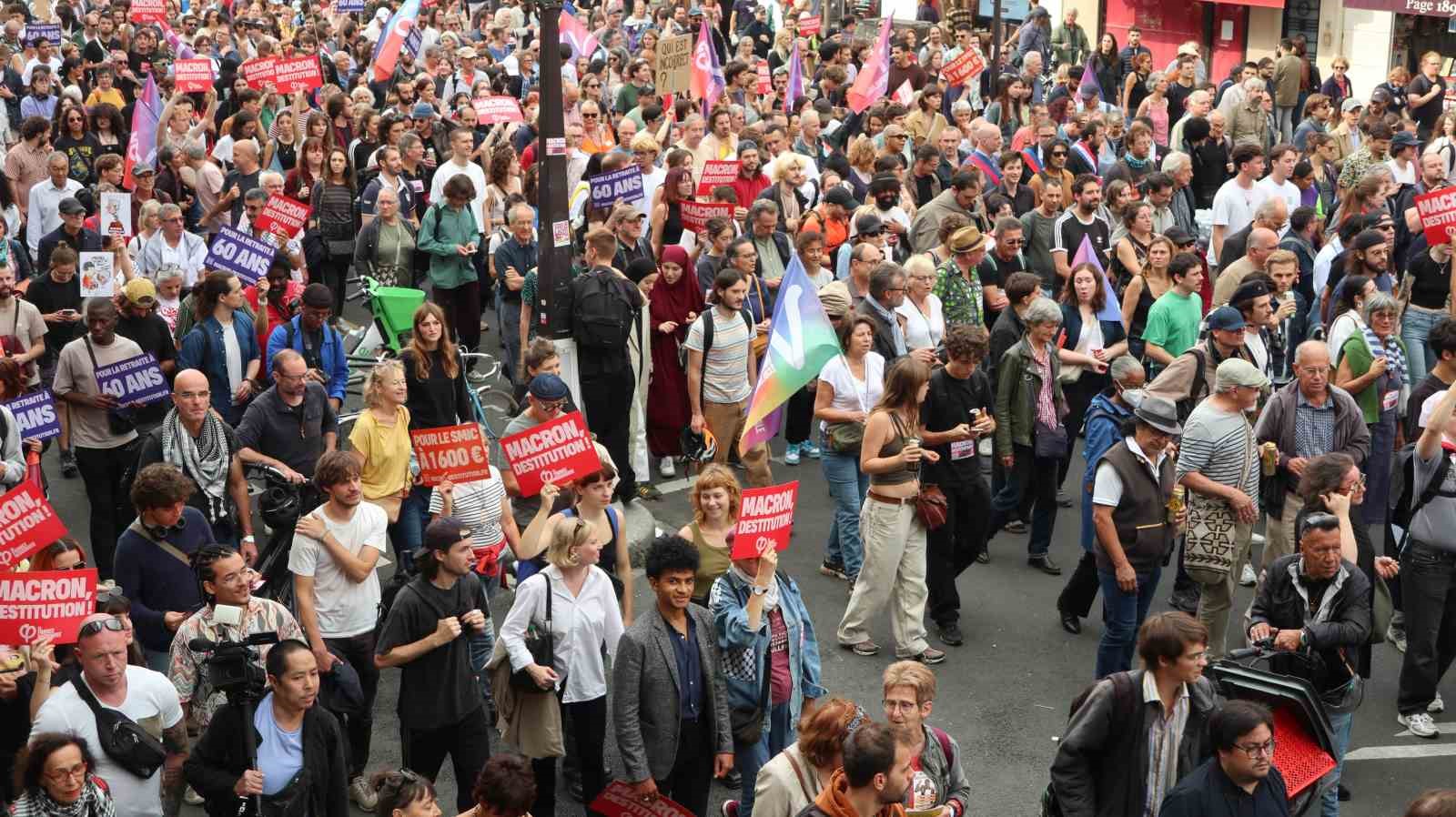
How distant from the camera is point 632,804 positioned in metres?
7.12

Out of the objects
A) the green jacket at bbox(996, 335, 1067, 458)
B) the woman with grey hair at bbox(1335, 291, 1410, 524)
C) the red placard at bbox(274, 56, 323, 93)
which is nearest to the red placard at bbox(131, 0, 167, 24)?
the red placard at bbox(274, 56, 323, 93)

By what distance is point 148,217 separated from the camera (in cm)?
1295

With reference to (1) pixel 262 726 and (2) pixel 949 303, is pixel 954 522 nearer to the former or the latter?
(2) pixel 949 303

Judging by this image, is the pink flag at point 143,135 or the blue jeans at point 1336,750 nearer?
the blue jeans at point 1336,750

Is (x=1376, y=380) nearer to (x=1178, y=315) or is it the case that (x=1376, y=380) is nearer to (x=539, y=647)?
(x=1178, y=315)

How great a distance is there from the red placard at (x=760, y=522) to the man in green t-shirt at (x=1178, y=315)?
4594mm

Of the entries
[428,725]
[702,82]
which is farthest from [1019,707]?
[702,82]

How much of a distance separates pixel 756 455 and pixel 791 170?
423 cm

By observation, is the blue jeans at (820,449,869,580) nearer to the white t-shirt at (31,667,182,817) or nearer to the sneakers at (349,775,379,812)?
the sneakers at (349,775,379,812)

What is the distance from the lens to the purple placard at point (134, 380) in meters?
10.3

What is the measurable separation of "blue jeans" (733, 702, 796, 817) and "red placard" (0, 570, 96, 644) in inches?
110

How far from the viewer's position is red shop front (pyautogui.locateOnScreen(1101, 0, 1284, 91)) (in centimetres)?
2920

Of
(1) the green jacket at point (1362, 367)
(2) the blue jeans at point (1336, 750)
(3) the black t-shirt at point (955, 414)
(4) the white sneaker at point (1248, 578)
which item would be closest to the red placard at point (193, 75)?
(3) the black t-shirt at point (955, 414)

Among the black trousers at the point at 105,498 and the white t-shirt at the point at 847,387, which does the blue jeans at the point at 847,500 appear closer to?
the white t-shirt at the point at 847,387
